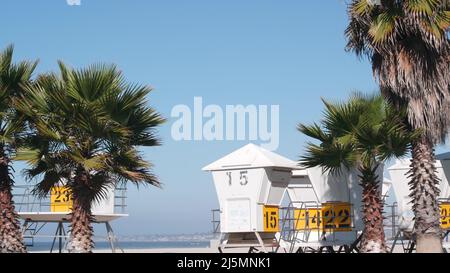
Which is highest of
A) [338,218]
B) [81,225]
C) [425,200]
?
[425,200]

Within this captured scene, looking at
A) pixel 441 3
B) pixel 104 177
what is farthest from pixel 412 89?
pixel 104 177

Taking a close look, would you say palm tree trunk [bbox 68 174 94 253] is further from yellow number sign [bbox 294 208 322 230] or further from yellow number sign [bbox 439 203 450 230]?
yellow number sign [bbox 439 203 450 230]

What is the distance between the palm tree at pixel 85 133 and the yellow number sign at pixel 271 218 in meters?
6.29

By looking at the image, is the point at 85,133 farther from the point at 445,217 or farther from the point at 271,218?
the point at 445,217

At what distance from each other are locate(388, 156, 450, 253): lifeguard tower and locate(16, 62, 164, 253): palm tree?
30.8 feet

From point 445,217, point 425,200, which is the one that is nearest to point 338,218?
point 445,217

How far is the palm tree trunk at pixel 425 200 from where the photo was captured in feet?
61.1

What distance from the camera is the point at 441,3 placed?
18.3m

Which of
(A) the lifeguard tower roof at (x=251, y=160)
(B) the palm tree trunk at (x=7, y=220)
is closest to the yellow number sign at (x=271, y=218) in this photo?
(A) the lifeguard tower roof at (x=251, y=160)

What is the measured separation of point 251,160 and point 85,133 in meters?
7.36

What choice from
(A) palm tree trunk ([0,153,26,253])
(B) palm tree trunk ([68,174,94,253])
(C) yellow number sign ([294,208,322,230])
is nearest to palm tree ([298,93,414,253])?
(C) yellow number sign ([294,208,322,230])

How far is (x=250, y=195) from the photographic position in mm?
22906
